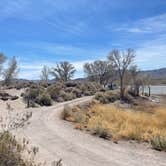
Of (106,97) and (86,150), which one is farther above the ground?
(86,150)

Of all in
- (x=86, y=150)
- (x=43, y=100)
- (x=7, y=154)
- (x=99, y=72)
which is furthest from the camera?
(x=99, y=72)

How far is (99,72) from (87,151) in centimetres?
8303

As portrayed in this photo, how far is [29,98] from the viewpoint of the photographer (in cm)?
3522

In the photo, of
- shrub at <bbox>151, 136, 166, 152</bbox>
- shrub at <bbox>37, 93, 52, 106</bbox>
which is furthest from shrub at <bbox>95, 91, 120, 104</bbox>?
shrub at <bbox>151, 136, 166, 152</bbox>

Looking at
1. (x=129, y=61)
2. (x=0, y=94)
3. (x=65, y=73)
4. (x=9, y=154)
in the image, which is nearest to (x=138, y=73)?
(x=129, y=61)

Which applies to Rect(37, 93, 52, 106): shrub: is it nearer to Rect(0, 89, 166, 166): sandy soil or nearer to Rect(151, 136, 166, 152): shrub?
Rect(0, 89, 166, 166): sandy soil

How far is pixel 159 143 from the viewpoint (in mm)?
10828

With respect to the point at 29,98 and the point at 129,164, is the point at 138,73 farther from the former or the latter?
the point at 129,164

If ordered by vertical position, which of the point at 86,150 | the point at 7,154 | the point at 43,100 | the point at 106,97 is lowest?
the point at 106,97

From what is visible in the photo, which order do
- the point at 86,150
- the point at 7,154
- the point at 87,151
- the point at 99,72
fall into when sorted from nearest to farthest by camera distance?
the point at 7,154
the point at 87,151
the point at 86,150
the point at 99,72

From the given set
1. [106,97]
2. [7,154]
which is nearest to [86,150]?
[7,154]

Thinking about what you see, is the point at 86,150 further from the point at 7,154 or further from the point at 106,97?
the point at 106,97

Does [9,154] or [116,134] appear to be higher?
[9,154]

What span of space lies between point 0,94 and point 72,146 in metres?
30.7
